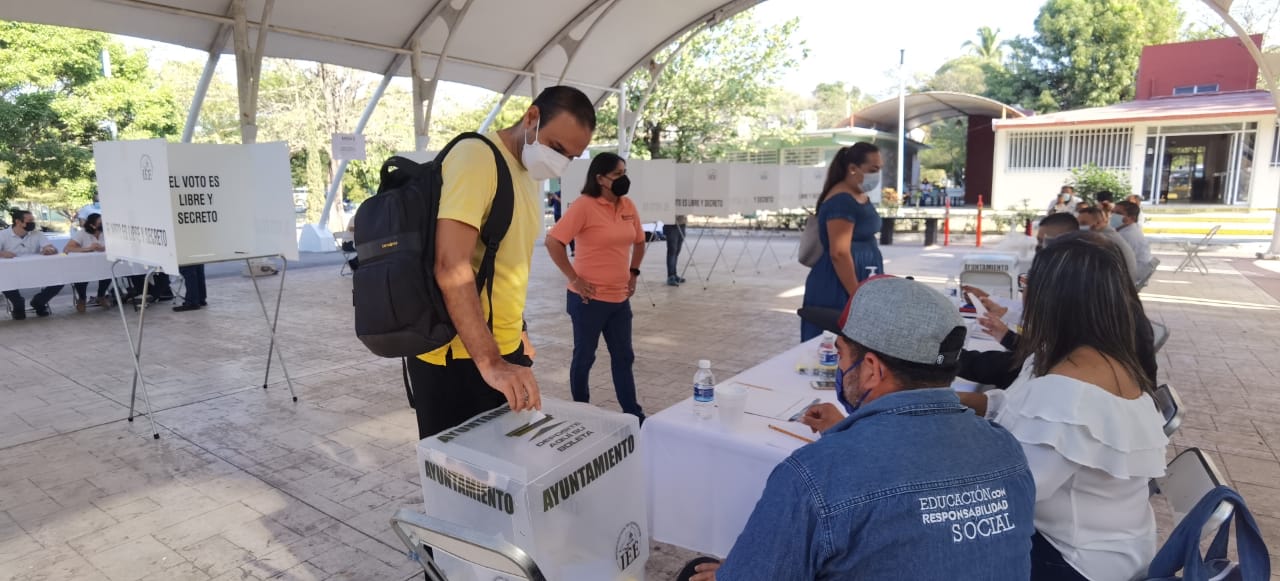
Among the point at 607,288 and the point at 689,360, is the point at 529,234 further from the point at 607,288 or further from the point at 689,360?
the point at 689,360

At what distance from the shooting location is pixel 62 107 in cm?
1337

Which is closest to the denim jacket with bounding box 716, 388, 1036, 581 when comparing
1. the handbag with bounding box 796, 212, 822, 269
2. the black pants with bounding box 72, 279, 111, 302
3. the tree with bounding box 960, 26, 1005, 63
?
the handbag with bounding box 796, 212, 822, 269

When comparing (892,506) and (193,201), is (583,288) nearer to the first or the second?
(193,201)

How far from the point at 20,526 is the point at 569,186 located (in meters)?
6.93

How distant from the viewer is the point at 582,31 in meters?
12.1

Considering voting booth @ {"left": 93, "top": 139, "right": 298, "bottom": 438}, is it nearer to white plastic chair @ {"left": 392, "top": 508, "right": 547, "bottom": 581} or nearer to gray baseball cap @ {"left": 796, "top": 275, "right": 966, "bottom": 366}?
white plastic chair @ {"left": 392, "top": 508, "right": 547, "bottom": 581}

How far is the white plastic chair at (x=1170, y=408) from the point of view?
2.24 m

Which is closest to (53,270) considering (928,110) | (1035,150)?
(1035,150)

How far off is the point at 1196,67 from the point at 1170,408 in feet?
94.2

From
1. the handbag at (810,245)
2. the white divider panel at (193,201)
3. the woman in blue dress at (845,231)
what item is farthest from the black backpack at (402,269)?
the white divider panel at (193,201)

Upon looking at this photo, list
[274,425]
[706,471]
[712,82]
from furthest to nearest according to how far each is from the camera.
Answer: [712,82]
[274,425]
[706,471]

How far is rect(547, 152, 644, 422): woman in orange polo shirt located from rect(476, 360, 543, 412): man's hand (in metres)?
1.91

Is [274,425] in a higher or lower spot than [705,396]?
lower

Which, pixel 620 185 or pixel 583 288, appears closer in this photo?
pixel 583 288
